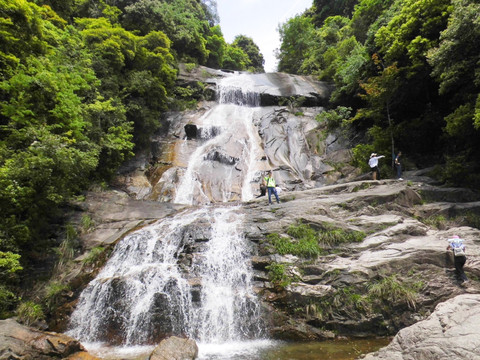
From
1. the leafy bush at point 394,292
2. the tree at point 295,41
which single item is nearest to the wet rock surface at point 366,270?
the leafy bush at point 394,292

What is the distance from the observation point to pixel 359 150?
16094mm

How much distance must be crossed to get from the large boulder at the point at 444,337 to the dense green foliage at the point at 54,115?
9235 millimetres

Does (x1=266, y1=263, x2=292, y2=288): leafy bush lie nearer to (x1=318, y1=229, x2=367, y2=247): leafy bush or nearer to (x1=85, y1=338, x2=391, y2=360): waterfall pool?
(x1=85, y1=338, x2=391, y2=360): waterfall pool

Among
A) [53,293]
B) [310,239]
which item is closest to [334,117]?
[310,239]

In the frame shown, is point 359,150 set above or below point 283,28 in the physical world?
below

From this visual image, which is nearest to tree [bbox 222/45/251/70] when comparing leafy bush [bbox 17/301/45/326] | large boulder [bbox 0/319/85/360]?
leafy bush [bbox 17/301/45/326]

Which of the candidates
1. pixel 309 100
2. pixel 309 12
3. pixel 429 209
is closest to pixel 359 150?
pixel 429 209

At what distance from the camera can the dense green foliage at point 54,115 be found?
867 centimetres

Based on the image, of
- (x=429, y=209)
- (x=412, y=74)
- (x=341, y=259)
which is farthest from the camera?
(x=412, y=74)

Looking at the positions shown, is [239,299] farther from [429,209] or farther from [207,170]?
[207,170]

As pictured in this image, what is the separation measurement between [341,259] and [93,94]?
47.8 feet

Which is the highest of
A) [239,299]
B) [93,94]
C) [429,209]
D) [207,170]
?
[93,94]

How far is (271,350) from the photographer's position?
21.5 ft

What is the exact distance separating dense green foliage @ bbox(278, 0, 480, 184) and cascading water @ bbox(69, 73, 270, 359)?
919 cm
